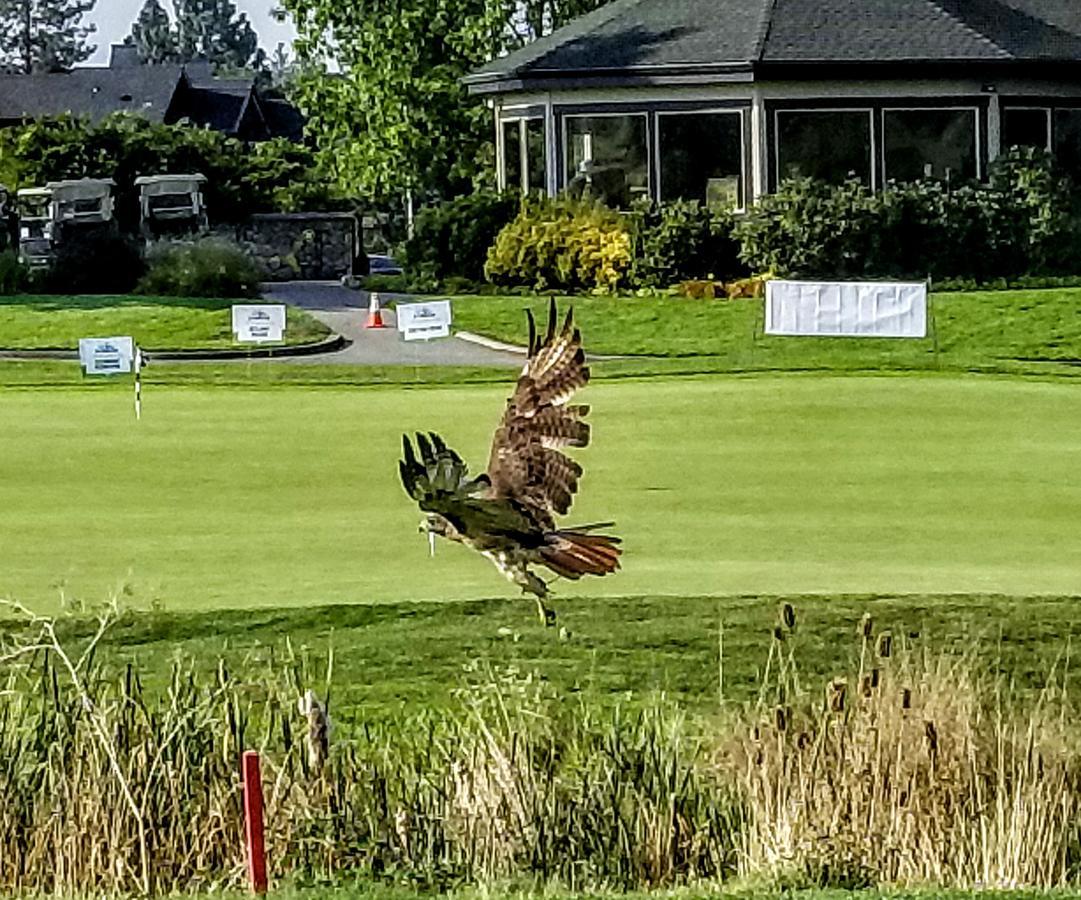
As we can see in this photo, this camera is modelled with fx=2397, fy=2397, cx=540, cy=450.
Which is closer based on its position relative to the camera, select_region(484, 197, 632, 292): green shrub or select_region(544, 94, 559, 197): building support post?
select_region(484, 197, 632, 292): green shrub

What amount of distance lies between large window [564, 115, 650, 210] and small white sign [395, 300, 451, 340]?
1052 centimetres

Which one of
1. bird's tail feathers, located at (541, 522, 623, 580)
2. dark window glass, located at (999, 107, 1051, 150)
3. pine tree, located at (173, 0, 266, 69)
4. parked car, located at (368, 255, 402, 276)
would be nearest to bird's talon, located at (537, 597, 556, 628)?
bird's tail feathers, located at (541, 522, 623, 580)

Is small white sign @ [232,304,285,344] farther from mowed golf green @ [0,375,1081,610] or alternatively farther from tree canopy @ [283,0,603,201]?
tree canopy @ [283,0,603,201]

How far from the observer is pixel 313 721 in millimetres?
6402

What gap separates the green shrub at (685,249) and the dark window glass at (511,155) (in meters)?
5.56

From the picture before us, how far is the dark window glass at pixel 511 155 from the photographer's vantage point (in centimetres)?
3152

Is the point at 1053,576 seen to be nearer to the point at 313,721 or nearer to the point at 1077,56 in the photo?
the point at 313,721

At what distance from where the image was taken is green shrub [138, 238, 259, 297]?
24.7 meters

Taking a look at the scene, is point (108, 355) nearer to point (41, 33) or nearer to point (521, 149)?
point (521, 149)

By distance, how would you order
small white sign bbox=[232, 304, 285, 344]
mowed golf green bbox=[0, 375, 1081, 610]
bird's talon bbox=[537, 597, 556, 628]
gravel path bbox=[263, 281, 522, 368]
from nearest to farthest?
bird's talon bbox=[537, 597, 556, 628]
mowed golf green bbox=[0, 375, 1081, 610]
small white sign bbox=[232, 304, 285, 344]
gravel path bbox=[263, 281, 522, 368]

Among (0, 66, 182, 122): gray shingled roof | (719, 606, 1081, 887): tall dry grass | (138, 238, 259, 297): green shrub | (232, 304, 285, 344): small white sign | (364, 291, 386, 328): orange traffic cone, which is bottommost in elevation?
(719, 606, 1081, 887): tall dry grass

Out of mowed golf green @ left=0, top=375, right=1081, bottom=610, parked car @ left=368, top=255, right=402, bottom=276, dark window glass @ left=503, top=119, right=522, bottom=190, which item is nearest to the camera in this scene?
mowed golf green @ left=0, top=375, right=1081, bottom=610

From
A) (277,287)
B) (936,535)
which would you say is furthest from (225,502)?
(277,287)

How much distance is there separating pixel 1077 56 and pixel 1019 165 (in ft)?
8.63
